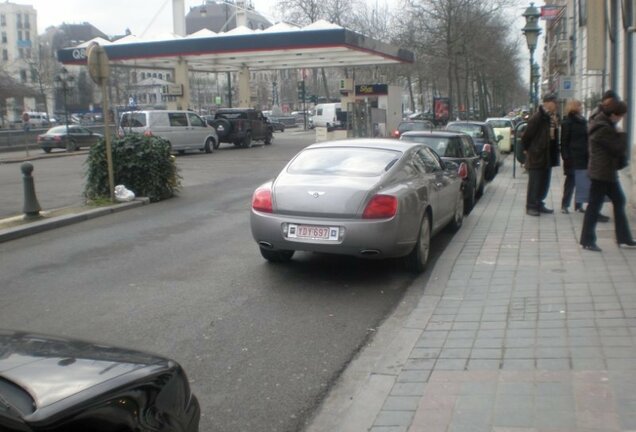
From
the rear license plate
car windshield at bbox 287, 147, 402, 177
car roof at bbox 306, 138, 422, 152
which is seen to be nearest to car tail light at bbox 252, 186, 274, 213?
the rear license plate

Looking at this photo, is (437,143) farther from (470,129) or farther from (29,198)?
(470,129)

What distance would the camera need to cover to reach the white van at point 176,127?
1103 inches

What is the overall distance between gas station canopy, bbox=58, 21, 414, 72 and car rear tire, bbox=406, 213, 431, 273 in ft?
80.1

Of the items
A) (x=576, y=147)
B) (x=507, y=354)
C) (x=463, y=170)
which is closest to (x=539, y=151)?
(x=576, y=147)

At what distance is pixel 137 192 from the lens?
46.1ft

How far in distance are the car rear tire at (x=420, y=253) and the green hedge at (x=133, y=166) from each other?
763 centimetres

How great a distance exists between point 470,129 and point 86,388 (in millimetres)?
18498

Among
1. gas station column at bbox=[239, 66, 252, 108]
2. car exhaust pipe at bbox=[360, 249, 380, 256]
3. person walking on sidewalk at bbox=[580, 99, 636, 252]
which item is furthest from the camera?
gas station column at bbox=[239, 66, 252, 108]

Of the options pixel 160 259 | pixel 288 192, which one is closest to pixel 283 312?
pixel 288 192

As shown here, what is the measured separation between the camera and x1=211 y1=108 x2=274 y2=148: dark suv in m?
34.1

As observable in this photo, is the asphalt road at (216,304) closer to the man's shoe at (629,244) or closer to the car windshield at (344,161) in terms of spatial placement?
the car windshield at (344,161)

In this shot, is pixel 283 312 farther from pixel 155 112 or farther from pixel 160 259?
pixel 155 112

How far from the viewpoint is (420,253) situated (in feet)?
25.3

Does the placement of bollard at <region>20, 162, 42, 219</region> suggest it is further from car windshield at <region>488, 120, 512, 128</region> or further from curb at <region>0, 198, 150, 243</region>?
car windshield at <region>488, 120, 512, 128</region>
